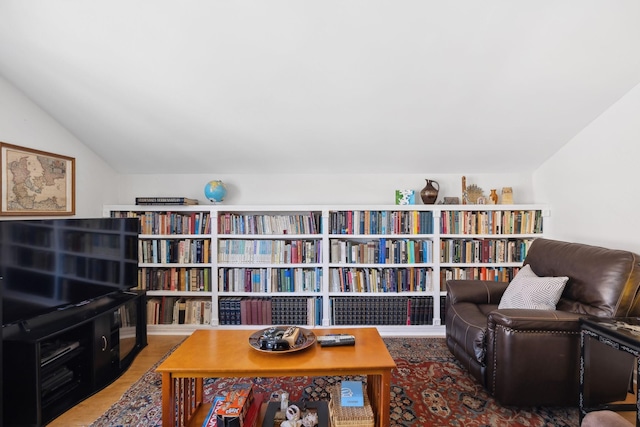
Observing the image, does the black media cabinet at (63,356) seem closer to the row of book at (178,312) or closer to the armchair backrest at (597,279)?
the row of book at (178,312)

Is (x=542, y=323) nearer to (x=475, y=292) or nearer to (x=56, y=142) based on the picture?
(x=475, y=292)

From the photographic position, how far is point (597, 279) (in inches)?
79.8

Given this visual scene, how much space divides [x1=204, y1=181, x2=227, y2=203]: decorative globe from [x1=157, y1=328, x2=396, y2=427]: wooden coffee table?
1.66 metres

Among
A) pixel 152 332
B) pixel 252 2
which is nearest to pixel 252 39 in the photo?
pixel 252 2

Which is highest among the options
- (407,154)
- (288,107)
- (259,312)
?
(288,107)

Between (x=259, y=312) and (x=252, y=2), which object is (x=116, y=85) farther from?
(x=259, y=312)

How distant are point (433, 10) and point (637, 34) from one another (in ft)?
4.11

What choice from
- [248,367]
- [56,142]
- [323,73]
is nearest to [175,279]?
[56,142]

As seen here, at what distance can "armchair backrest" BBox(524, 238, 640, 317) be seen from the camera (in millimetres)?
1907

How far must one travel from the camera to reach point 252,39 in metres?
1.95

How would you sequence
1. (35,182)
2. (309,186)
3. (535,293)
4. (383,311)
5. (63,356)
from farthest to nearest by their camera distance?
(309,186) → (383,311) → (35,182) → (535,293) → (63,356)

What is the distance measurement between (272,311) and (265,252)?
570mm

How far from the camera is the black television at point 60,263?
1.83 m

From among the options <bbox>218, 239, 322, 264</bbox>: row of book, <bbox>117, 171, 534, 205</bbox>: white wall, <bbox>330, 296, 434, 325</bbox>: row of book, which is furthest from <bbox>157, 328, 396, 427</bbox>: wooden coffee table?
<bbox>117, 171, 534, 205</bbox>: white wall
